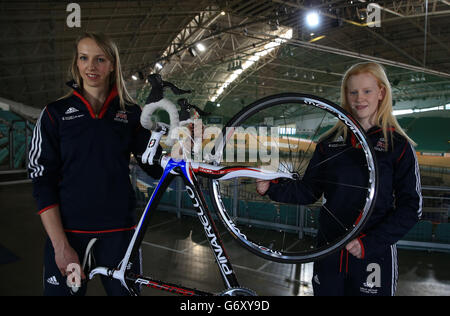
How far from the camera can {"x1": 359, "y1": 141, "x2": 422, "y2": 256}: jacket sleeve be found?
1.04 metres

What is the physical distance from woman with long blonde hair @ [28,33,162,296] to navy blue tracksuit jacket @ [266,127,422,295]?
2.35ft

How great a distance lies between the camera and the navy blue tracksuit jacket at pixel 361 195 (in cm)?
105

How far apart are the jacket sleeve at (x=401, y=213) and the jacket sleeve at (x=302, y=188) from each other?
0.29 meters

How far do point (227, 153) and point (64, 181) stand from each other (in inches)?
28.5

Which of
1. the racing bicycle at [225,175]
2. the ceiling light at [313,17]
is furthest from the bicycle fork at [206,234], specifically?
the ceiling light at [313,17]

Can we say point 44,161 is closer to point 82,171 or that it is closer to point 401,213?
point 82,171

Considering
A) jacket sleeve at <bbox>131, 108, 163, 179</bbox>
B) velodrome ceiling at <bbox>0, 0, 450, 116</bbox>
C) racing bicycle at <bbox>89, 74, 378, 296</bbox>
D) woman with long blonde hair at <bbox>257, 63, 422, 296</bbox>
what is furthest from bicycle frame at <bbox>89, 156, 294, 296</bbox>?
velodrome ceiling at <bbox>0, 0, 450, 116</bbox>

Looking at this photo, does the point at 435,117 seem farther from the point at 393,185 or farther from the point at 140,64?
the point at 140,64

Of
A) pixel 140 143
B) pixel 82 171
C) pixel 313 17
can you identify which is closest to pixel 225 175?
pixel 140 143

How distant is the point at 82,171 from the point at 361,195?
3.93ft

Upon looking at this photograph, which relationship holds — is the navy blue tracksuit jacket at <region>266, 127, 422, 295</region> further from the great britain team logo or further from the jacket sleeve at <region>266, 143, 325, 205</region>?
the great britain team logo

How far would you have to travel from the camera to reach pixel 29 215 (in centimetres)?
533

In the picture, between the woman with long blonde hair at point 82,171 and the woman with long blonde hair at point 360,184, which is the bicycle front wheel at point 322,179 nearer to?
the woman with long blonde hair at point 360,184

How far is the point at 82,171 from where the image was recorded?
117 cm
